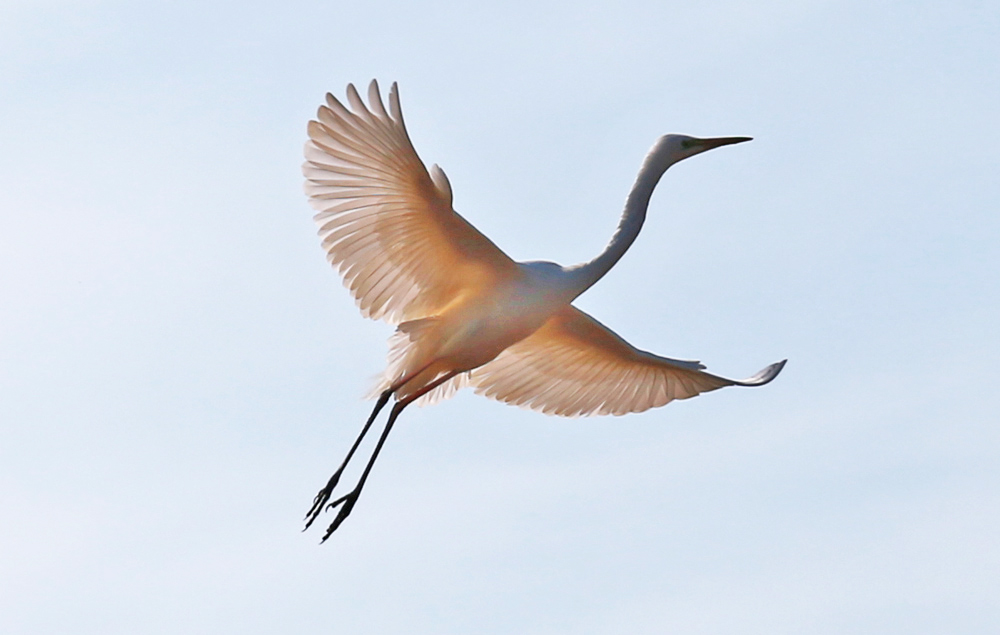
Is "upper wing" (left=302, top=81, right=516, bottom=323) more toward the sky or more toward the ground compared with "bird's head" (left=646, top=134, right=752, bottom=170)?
more toward the ground

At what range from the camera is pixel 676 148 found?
19.1 metres

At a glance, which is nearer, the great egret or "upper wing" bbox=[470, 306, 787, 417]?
the great egret

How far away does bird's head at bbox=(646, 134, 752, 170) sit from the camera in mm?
18891

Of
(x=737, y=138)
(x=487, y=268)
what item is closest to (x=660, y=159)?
(x=737, y=138)

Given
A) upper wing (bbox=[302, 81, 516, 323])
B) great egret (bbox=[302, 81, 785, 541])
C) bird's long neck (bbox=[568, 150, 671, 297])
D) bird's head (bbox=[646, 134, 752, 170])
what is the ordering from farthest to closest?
bird's head (bbox=[646, 134, 752, 170]), bird's long neck (bbox=[568, 150, 671, 297]), great egret (bbox=[302, 81, 785, 541]), upper wing (bbox=[302, 81, 516, 323])

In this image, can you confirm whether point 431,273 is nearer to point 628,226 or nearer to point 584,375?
point 628,226

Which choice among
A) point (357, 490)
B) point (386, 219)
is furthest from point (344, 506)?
point (386, 219)

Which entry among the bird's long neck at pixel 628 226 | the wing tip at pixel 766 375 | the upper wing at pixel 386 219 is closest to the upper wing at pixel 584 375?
the wing tip at pixel 766 375

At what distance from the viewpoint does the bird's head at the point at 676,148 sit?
1889 cm

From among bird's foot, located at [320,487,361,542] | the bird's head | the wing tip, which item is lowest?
bird's foot, located at [320,487,361,542]

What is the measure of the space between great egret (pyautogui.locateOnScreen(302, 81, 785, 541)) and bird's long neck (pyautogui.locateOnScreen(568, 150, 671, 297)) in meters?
0.01

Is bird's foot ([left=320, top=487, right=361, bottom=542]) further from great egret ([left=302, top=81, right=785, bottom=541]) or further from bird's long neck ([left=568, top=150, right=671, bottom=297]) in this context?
bird's long neck ([left=568, top=150, right=671, bottom=297])

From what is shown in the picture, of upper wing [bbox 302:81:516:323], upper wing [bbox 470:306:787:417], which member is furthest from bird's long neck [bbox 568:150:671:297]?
upper wing [bbox 470:306:787:417]

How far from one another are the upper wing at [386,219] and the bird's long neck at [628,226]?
0.78 m
